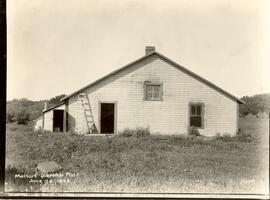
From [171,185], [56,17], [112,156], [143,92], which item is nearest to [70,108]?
[143,92]

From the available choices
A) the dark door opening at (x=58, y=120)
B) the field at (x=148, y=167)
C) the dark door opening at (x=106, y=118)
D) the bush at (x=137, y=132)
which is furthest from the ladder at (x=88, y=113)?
the field at (x=148, y=167)

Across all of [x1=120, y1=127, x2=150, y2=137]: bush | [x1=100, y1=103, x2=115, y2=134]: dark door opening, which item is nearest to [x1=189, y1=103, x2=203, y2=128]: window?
[x1=120, y1=127, x2=150, y2=137]: bush

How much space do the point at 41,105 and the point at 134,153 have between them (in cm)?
147

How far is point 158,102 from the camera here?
348 inches

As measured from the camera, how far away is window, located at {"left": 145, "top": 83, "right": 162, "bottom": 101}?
8828mm

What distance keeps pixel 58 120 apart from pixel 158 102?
2.45m

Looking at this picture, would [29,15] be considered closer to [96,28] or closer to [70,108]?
[96,28]

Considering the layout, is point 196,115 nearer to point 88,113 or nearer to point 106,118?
point 106,118

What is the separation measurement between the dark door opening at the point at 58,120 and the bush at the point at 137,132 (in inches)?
44.3

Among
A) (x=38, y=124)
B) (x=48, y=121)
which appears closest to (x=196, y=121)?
(x=48, y=121)

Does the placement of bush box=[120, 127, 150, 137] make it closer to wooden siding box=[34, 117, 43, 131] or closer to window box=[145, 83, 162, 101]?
window box=[145, 83, 162, 101]

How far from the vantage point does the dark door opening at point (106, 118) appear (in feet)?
27.6

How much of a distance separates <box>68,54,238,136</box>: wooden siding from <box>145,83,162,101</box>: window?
11 centimetres

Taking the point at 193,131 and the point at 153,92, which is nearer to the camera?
the point at 193,131
